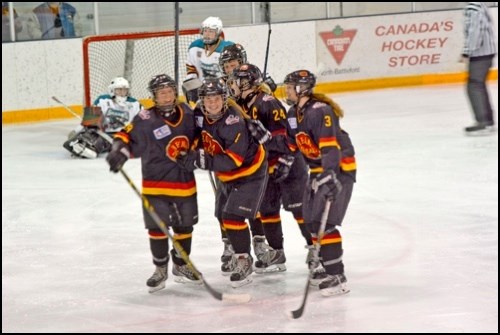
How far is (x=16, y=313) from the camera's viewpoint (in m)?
4.30

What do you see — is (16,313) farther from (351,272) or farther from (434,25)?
(434,25)

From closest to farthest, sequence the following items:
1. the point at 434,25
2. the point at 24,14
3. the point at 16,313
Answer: the point at 16,313 → the point at 24,14 → the point at 434,25

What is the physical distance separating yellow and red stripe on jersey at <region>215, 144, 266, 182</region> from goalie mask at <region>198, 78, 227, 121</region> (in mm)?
249

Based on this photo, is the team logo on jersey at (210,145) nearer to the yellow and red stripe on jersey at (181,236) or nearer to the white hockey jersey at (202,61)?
the yellow and red stripe on jersey at (181,236)

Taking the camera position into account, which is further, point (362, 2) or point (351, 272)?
point (362, 2)

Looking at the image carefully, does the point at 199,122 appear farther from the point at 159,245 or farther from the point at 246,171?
the point at 159,245

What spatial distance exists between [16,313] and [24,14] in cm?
641

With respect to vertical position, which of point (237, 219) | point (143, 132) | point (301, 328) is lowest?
point (301, 328)

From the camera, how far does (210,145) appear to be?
4410 millimetres

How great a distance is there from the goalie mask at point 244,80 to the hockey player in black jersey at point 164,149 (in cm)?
34

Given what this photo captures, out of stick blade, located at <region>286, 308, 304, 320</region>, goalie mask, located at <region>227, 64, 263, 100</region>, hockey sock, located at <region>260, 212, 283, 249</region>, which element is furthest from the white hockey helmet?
stick blade, located at <region>286, 308, 304, 320</region>

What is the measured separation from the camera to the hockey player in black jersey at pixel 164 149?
435cm

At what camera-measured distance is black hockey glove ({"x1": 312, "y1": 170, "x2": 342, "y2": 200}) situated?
4.15 m

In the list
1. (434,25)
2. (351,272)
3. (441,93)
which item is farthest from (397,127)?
(351,272)
